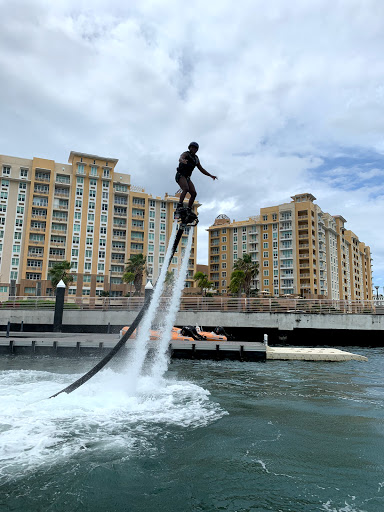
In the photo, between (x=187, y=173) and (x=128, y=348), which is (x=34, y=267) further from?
(x=187, y=173)

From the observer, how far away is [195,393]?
14445 millimetres

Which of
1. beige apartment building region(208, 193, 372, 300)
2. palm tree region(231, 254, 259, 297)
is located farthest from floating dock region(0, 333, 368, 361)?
beige apartment building region(208, 193, 372, 300)

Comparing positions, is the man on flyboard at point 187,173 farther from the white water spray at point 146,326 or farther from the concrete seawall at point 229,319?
the concrete seawall at point 229,319

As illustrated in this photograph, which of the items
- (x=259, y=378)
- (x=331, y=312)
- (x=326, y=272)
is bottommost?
(x=259, y=378)

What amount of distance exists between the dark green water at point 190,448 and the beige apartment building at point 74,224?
6315cm

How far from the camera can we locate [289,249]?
10119cm

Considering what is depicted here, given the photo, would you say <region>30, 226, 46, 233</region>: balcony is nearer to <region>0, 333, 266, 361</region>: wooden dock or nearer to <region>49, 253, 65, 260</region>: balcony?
<region>49, 253, 65, 260</region>: balcony

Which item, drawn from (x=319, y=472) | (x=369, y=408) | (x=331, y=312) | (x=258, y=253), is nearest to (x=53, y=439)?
(x=319, y=472)

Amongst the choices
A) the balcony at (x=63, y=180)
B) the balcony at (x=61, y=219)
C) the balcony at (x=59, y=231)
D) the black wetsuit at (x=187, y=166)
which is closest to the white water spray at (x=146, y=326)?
the black wetsuit at (x=187, y=166)

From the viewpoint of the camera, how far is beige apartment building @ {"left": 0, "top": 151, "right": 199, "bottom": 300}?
256 ft

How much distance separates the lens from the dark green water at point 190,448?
249 inches

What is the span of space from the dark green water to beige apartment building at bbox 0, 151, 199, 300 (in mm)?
63149

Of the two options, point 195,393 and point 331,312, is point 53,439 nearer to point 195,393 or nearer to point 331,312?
point 195,393

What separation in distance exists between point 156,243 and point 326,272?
5122cm
